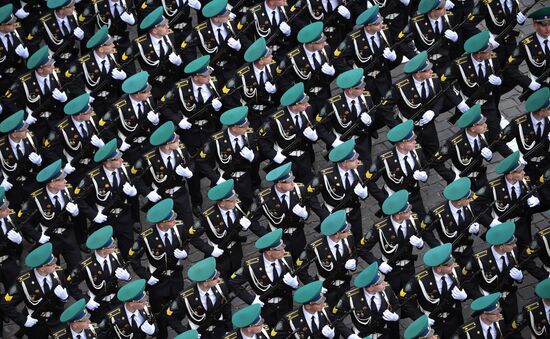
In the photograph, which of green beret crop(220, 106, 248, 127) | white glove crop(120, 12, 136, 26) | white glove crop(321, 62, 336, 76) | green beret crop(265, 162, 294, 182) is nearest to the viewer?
green beret crop(265, 162, 294, 182)

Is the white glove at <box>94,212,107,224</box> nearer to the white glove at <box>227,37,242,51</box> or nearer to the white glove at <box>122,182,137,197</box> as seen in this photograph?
the white glove at <box>122,182,137,197</box>

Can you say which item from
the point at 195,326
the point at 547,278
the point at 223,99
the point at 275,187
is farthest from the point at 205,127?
the point at 547,278

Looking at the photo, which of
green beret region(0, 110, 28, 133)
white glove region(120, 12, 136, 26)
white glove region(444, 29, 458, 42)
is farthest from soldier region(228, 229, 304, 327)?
white glove region(120, 12, 136, 26)

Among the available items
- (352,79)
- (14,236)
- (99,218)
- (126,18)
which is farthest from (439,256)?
(126,18)

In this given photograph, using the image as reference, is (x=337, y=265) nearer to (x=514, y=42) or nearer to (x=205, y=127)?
(x=205, y=127)

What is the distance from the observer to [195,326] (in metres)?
21.6

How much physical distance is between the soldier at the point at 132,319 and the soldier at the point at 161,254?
24.7 inches

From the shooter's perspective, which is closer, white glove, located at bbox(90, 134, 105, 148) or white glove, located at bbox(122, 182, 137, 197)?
white glove, located at bbox(122, 182, 137, 197)

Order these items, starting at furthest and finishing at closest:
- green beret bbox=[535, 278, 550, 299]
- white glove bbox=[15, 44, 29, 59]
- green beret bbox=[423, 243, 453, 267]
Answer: white glove bbox=[15, 44, 29, 59]
green beret bbox=[423, 243, 453, 267]
green beret bbox=[535, 278, 550, 299]

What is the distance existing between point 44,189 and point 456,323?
6.18 m

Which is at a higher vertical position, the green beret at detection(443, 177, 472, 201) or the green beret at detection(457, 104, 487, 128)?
the green beret at detection(457, 104, 487, 128)

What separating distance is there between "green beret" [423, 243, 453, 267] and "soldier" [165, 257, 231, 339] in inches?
109

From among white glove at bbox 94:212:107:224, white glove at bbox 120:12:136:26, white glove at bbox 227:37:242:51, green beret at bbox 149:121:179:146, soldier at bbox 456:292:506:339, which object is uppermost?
white glove at bbox 120:12:136:26

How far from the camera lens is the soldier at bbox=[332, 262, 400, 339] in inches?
830
